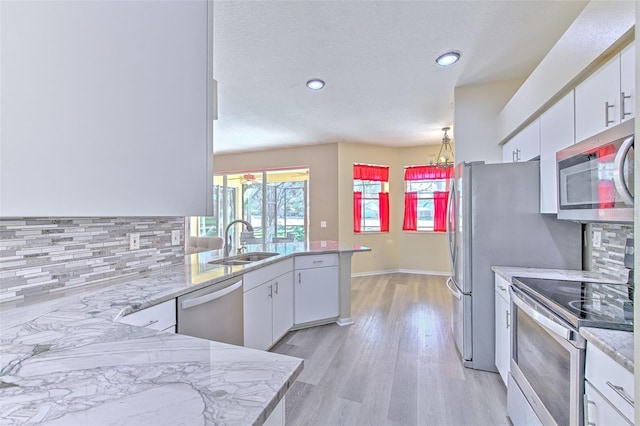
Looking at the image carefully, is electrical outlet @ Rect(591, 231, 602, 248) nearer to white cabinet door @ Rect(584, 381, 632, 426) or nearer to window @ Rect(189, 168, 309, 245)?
white cabinet door @ Rect(584, 381, 632, 426)

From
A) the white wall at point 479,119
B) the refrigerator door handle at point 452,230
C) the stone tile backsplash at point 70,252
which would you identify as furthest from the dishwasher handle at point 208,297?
the white wall at point 479,119

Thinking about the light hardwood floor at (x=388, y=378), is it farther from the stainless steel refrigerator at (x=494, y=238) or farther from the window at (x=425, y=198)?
the window at (x=425, y=198)

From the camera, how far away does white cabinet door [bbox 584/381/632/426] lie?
904mm

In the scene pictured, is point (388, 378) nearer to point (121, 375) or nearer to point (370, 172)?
point (121, 375)

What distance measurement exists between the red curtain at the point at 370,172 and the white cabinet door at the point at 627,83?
4.45m

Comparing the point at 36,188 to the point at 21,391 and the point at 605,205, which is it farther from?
the point at 605,205

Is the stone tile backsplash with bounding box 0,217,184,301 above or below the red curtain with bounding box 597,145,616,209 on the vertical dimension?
below

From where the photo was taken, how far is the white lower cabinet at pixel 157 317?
3.92ft

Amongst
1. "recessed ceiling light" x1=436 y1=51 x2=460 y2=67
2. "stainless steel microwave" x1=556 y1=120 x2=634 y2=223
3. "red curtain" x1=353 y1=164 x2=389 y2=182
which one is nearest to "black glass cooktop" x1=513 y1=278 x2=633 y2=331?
"stainless steel microwave" x1=556 y1=120 x2=634 y2=223

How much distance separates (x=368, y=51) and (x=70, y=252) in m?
2.50

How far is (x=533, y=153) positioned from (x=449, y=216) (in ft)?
2.75

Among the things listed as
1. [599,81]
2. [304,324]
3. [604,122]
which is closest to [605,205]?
[604,122]

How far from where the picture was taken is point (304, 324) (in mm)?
3031

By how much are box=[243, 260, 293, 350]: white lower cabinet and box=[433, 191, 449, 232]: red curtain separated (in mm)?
3783
